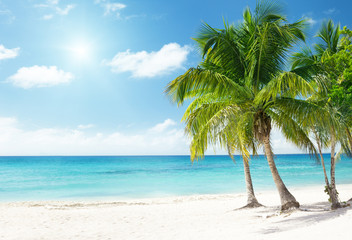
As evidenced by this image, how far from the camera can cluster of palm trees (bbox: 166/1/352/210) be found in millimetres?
6234

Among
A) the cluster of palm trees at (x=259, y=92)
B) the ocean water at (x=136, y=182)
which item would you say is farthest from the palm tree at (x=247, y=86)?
the ocean water at (x=136, y=182)

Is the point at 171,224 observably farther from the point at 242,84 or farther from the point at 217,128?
the point at 242,84

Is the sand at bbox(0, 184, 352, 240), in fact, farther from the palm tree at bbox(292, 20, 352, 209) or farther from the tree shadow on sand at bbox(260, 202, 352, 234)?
the palm tree at bbox(292, 20, 352, 209)

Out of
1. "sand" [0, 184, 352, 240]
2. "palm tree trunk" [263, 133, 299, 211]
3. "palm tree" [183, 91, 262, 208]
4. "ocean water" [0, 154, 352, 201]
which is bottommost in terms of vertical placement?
"ocean water" [0, 154, 352, 201]

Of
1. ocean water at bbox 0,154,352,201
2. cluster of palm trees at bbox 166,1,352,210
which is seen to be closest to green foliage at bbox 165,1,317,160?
cluster of palm trees at bbox 166,1,352,210

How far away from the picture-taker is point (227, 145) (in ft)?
21.8

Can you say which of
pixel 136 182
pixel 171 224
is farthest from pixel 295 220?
pixel 136 182

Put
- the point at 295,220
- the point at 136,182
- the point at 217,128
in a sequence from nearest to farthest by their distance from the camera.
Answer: the point at 295,220
the point at 217,128
the point at 136,182

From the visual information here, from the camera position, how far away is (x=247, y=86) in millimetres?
6789

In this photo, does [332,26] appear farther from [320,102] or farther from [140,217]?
[140,217]

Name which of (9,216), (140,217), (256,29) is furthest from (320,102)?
(9,216)

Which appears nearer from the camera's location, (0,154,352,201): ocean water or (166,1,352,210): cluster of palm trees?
(166,1,352,210): cluster of palm trees

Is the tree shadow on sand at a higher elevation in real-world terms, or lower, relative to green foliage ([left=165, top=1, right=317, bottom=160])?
lower

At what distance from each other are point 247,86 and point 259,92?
2.01 feet
